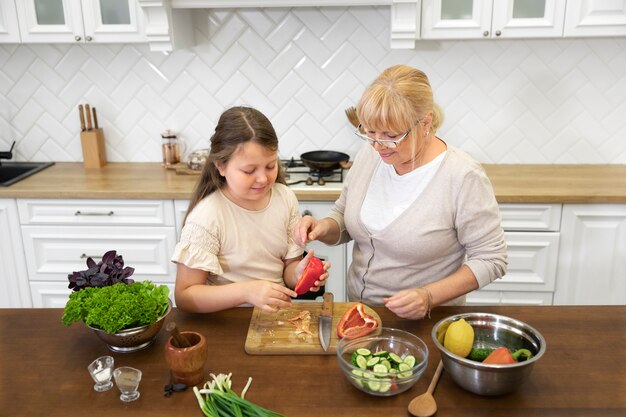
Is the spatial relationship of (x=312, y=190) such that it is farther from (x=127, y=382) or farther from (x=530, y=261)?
(x=127, y=382)

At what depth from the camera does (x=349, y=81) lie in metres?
3.14

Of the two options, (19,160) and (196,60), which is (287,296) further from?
(19,160)

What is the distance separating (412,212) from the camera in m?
1.72

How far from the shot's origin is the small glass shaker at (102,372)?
4.29 feet

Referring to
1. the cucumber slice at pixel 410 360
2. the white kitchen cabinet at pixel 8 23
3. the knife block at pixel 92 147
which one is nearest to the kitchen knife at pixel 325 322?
the cucumber slice at pixel 410 360

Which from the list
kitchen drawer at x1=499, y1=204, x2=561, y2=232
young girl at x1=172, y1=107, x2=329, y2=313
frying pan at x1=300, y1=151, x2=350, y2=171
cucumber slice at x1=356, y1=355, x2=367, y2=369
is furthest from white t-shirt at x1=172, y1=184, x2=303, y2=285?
kitchen drawer at x1=499, y1=204, x2=561, y2=232

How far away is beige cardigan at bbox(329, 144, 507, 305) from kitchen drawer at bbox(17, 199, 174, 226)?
4.18 ft

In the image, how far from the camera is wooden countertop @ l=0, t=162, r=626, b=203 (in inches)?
105

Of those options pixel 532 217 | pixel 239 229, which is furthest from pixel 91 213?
pixel 532 217

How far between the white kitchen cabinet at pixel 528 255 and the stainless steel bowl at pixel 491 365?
4.56 feet

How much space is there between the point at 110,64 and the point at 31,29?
1.44 feet

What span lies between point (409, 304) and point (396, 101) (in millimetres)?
528

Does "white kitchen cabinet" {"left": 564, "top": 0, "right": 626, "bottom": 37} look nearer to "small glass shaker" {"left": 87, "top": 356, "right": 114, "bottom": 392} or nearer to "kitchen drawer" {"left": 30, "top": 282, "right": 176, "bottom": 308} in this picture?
"kitchen drawer" {"left": 30, "top": 282, "right": 176, "bottom": 308}

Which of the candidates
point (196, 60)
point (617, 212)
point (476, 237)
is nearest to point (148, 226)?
point (196, 60)
